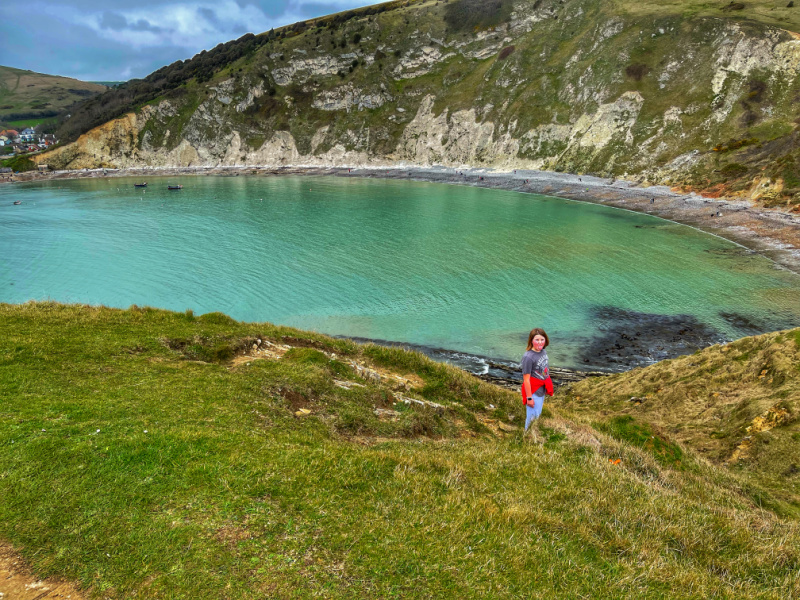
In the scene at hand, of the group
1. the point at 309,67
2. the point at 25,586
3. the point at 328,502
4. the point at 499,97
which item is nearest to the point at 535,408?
the point at 328,502

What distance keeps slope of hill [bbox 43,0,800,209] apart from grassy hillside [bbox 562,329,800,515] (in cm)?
5913

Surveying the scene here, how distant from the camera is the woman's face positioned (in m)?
10.2

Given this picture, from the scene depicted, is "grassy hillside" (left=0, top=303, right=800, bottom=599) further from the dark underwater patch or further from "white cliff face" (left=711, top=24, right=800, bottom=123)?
"white cliff face" (left=711, top=24, right=800, bottom=123)

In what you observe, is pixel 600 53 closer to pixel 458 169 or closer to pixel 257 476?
pixel 458 169

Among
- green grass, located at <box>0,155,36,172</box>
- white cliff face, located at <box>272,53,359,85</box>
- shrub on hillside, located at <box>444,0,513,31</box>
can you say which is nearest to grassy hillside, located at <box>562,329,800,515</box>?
shrub on hillside, located at <box>444,0,513,31</box>

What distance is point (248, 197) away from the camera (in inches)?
3878

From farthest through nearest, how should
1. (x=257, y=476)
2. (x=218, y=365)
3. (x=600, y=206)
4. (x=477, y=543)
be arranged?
(x=600, y=206) → (x=218, y=365) → (x=257, y=476) → (x=477, y=543)

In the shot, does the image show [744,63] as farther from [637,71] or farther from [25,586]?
[25,586]

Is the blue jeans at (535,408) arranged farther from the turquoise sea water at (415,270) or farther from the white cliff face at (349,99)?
the white cliff face at (349,99)

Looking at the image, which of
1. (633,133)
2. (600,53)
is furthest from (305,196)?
(600,53)

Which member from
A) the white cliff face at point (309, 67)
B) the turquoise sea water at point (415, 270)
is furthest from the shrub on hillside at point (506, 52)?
the turquoise sea water at point (415, 270)

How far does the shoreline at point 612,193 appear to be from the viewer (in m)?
54.3

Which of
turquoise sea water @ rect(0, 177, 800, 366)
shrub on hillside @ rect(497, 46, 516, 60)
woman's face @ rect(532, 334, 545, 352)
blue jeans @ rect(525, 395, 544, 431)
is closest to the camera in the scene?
woman's face @ rect(532, 334, 545, 352)

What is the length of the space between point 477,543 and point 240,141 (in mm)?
166588
